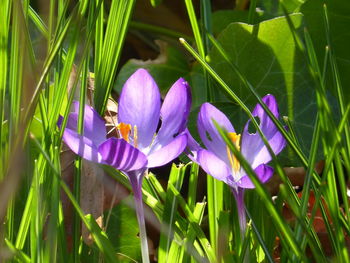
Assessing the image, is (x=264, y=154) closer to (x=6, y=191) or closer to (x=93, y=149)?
(x=93, y=149)

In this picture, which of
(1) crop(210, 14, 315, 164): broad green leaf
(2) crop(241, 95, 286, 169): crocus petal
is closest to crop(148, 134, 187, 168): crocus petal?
(2) crop(241, 95, 286, 169): crocus petal

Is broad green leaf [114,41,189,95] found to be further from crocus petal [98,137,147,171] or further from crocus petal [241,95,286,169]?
crocus petal [98,137,147,171]

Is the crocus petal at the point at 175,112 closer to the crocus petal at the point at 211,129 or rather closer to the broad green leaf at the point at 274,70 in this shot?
the crocus petal at the point at 211,129

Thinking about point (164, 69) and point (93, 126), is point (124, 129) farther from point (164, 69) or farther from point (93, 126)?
point (164, 69)

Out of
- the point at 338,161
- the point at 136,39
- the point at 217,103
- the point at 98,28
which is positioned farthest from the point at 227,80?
the point at 136,39

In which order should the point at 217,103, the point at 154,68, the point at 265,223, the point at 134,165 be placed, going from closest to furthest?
the point at 134,165, the point at 265,223, the point at 217,103, the point at 154,68

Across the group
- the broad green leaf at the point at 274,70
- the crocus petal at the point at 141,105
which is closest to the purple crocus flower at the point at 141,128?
the crocus petal at the point at 141,105

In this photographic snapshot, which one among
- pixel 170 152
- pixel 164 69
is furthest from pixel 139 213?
pixel 164 69
